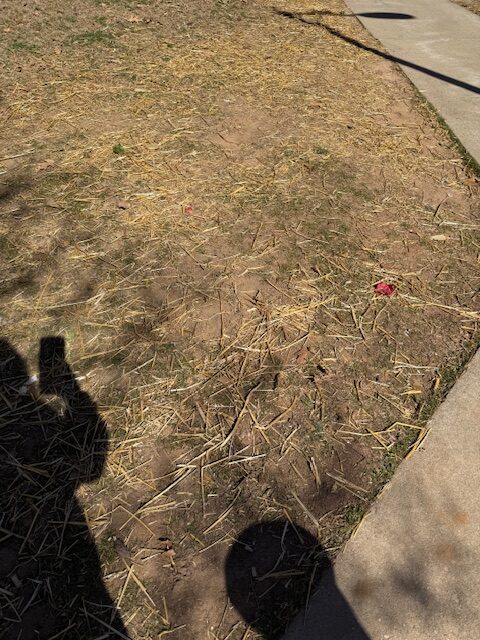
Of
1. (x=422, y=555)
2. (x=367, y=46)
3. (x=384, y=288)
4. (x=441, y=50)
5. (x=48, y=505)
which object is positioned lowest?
(x=48, y=505)

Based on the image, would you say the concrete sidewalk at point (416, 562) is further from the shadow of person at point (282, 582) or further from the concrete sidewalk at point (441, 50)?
the concrete sidewalk at point (441, 50)

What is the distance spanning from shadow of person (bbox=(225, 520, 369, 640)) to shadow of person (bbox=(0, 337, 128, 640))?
0.43 metres

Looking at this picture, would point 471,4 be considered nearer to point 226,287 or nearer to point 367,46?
point 367,46

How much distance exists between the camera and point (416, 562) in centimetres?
200

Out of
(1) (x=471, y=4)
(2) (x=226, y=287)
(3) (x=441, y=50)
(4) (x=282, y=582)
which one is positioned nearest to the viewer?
(4) (x=282, y=582)

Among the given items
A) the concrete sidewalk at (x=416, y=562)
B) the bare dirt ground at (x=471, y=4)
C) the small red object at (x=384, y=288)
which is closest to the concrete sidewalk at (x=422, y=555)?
the concrete sidewalk at (x=416, y=562)

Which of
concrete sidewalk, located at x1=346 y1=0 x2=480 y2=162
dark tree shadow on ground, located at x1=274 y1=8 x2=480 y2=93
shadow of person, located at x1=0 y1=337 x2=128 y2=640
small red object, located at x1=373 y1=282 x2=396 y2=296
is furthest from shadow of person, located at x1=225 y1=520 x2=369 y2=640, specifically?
dark tree shadow on ground, located at x1=274 y1=8 x2=480 y2=93

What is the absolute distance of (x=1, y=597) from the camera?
1.90 metres

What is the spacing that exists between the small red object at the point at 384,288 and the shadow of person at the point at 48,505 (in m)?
1.69

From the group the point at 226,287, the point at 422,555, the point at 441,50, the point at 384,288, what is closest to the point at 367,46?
Result: the point at 441,50

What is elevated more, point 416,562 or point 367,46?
point 367,46

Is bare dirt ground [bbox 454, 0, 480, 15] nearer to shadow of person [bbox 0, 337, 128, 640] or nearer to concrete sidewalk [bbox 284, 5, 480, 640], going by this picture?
concrete sidewalk [bbox 284, 5, 480, 640]

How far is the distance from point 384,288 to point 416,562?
5.22 ft

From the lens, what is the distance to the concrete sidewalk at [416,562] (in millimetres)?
1844
